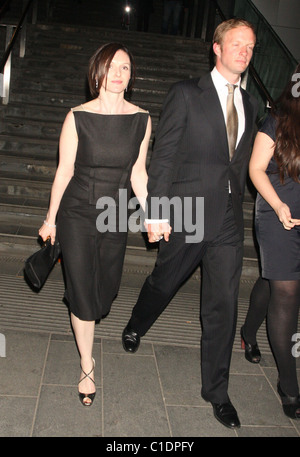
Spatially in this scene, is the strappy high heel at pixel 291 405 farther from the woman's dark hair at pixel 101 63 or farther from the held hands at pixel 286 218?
the woman's dark hair at pixel 101 63

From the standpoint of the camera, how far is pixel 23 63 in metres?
8.49

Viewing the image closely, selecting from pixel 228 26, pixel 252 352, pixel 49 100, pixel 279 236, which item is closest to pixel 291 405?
pixel 252 352

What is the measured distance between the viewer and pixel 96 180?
256cm

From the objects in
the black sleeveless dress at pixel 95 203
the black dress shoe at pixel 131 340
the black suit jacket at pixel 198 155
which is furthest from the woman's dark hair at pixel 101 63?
the black dress shoe at pixel 131 340

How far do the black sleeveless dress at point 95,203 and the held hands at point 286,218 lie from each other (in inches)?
32.8

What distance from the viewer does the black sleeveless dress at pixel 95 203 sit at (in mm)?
2525

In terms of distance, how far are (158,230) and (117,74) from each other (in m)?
0.84

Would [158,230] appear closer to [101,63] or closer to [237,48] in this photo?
[101,63]

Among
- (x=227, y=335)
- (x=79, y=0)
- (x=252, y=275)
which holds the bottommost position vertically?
(x=252, y=275)

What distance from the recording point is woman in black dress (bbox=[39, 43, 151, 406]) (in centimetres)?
251

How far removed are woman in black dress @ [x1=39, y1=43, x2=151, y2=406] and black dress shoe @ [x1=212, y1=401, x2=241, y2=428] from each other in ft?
2.26

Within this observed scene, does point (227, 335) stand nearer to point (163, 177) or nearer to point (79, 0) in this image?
point (163, 177)
